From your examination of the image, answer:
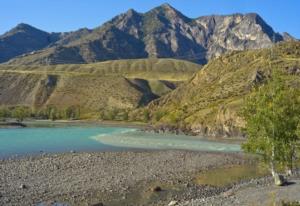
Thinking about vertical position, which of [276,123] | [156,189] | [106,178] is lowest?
[156,189]

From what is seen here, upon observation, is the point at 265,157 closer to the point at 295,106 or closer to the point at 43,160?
the point at 295,106

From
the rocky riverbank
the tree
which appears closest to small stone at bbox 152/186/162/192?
the rocky riverbank

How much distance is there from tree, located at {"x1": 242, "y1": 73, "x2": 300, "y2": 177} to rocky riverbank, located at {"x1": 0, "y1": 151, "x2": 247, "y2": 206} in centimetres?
1013

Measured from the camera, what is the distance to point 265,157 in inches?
1767

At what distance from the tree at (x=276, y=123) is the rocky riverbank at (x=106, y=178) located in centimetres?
1013

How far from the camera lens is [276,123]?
139ft

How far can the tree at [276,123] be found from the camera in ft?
138

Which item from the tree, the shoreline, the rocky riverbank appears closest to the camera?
the tree

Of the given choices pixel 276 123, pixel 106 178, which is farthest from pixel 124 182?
pixel 276 123

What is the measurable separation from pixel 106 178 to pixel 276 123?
2756 centimetres

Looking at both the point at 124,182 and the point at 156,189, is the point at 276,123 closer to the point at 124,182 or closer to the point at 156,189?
the point at 156,189

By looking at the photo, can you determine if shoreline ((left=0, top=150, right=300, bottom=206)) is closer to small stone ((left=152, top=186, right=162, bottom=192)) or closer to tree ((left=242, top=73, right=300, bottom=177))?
small stone ((left=152, top=186, right=162, bottom=192))

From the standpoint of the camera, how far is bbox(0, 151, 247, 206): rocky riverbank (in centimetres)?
4884

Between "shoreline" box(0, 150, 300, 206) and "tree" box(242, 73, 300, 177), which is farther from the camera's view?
"shoreline" box(0, 150, 300, 206)
